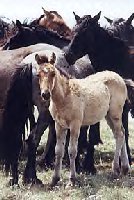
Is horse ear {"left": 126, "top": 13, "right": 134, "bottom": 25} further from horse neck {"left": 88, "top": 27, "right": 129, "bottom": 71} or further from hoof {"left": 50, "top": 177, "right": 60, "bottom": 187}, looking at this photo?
hoof {"left": 50, "top": 177, "right": 60, "bottom": 187}

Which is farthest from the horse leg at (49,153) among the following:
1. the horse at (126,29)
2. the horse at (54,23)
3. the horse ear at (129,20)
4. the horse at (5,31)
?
the horse ear at (129,20)

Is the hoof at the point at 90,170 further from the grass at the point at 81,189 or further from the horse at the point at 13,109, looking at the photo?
the horse at the point at 13,109

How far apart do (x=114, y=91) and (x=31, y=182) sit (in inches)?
72.5

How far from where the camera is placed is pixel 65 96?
22.1 ft

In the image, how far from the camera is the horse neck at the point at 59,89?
21.4ft

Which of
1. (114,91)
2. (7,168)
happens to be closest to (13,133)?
(7,168)

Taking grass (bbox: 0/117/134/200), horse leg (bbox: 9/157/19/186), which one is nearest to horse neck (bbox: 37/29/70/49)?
grass (bbox: 0/117/134/200)

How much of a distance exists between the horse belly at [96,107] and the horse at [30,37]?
261cm

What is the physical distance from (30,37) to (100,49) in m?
1.61

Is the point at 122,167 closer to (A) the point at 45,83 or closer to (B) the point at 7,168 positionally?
(B) the point at 7,168

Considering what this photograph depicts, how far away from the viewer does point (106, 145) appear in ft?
35.6

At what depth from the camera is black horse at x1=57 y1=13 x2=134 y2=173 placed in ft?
28.4

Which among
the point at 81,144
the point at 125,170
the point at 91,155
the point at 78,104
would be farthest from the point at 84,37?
the point at 125,170

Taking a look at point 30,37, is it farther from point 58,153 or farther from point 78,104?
point 58,153
